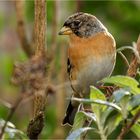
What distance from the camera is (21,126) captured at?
12.1ft

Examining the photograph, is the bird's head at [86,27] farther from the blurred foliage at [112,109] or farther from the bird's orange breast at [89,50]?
the blurred foliage at [112,109]

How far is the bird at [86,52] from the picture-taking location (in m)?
2.88

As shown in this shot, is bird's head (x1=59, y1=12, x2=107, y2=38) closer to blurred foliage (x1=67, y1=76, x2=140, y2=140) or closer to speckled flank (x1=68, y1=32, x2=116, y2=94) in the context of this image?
speckled flank (x1=68, y1=32, x2=116, y2=94)

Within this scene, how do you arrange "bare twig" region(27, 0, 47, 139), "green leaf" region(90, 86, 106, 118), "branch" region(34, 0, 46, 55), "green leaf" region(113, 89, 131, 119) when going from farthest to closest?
1. "branch" region(34, 0, 46, 55)
2. "green leaf" region(90, 86, 106, 118)
3. "green leaf" region(113, 89, 131, 119)
4. "bare twig" region(27, 0, 47, 139)

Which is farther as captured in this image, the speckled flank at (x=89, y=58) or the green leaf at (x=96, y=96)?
the speckled flank at (x=89, y=58)

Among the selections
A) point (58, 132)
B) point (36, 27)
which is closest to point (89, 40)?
point (58, 132)

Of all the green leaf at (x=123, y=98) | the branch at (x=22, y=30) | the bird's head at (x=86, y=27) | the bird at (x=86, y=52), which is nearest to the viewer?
the green leaf at (x=123, y=98)

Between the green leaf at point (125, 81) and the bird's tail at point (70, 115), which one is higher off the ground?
the green leaf at point (125, 81)

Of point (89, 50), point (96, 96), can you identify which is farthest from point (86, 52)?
point (96, 96)

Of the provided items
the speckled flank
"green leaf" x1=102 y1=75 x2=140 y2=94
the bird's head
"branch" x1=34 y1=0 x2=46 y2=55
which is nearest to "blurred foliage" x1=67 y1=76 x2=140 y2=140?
"green leaf" x1=102 y1=75 x2=140 y2=94

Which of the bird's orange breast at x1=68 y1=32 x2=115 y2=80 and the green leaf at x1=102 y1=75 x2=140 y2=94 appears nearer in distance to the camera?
the green leaf at x1=102 y1=75 x2=140 y2=94

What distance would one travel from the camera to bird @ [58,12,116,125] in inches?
113

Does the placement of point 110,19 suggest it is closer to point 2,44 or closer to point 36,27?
point 2,44

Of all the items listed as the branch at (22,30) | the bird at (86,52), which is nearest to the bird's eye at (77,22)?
the bird at (86,52)
